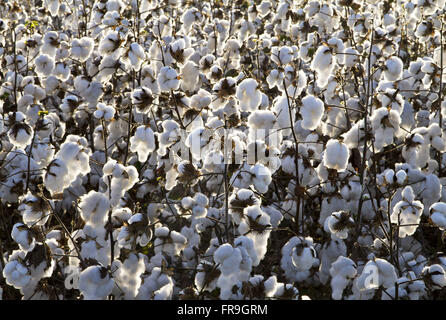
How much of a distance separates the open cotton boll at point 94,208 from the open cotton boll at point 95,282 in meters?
0.38

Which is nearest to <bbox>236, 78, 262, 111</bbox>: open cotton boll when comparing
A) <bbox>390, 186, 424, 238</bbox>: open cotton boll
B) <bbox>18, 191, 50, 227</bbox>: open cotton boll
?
<bbox>390, 186, 424, 238</bbox>: open cotton boll

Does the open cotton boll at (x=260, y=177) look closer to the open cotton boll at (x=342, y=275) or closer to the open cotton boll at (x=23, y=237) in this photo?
the open cotton boll at (x=342, y=275)

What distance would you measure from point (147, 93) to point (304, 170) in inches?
39.3

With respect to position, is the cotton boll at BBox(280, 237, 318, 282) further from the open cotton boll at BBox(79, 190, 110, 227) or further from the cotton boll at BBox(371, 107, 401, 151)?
the open cotton boll at BBox(79, 190, 110, 227)

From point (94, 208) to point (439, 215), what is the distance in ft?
5.00

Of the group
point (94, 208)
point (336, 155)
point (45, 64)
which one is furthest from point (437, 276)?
point (45, 64)

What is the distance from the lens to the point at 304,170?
10.5 ft

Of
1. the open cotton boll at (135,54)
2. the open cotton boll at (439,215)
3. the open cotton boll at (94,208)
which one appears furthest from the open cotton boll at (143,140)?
the open cotton boll at (439,215)

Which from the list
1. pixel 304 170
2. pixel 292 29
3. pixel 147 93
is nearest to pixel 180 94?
pixel 147 93

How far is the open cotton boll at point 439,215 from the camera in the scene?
2428mm

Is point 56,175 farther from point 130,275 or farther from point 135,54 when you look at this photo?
point 135,54
